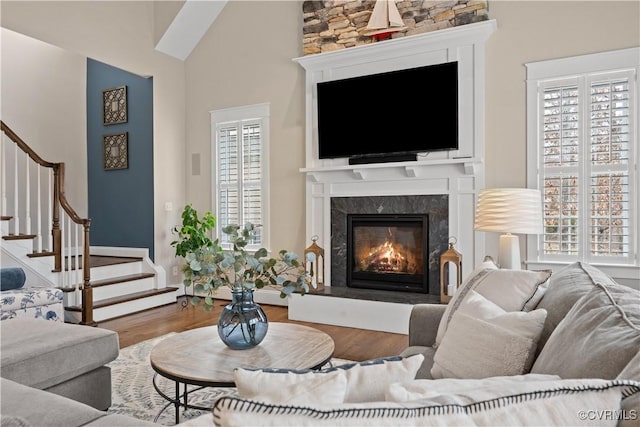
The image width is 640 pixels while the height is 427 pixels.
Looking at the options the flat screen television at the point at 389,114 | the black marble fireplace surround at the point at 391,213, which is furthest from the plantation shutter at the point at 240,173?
the black marble fireplace surround at the point at 391,213

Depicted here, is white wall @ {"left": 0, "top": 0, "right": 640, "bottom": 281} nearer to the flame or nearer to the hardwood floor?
the flame

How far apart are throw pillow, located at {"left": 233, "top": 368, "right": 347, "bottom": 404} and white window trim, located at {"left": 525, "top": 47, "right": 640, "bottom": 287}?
12.2ft

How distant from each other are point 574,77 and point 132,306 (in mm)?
4983

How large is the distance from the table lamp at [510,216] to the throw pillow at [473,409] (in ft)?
8.33

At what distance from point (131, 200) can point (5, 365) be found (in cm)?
421

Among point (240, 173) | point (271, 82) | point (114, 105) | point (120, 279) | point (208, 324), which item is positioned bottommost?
point (208, 324)

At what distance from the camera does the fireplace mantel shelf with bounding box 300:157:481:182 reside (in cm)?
415

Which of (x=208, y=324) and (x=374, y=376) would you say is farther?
(x=208, y=324)

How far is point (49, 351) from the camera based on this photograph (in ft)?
6.64

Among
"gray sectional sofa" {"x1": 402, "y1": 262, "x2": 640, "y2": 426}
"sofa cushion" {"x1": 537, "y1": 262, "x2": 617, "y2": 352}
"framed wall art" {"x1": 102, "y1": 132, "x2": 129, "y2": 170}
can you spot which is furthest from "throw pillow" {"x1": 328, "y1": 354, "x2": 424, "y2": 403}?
"framed wall art" {"x1": 102, "y1": 132, "x2": 129, "y2": 170}

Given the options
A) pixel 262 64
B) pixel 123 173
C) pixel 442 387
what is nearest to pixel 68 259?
pixel 123 173

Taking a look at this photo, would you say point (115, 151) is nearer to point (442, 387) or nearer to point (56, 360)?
point (56, 360)

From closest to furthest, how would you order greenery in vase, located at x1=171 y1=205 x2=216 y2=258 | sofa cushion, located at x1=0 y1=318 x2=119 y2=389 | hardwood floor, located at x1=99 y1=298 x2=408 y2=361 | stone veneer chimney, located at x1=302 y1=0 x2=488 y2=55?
1. sofa cushion, located at x1=0 y1=318 x2=119 y2=389
2. hardwood floor, located at x1=99 y1=298 x2=408 y2=361
3. stone veneer chimney, located at x1=302 y1=0 x2=488 y2=55
4. greenery in vase, located at x1=171 y1=205 x2=216 y2=258

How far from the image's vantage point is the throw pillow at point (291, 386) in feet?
2.57
